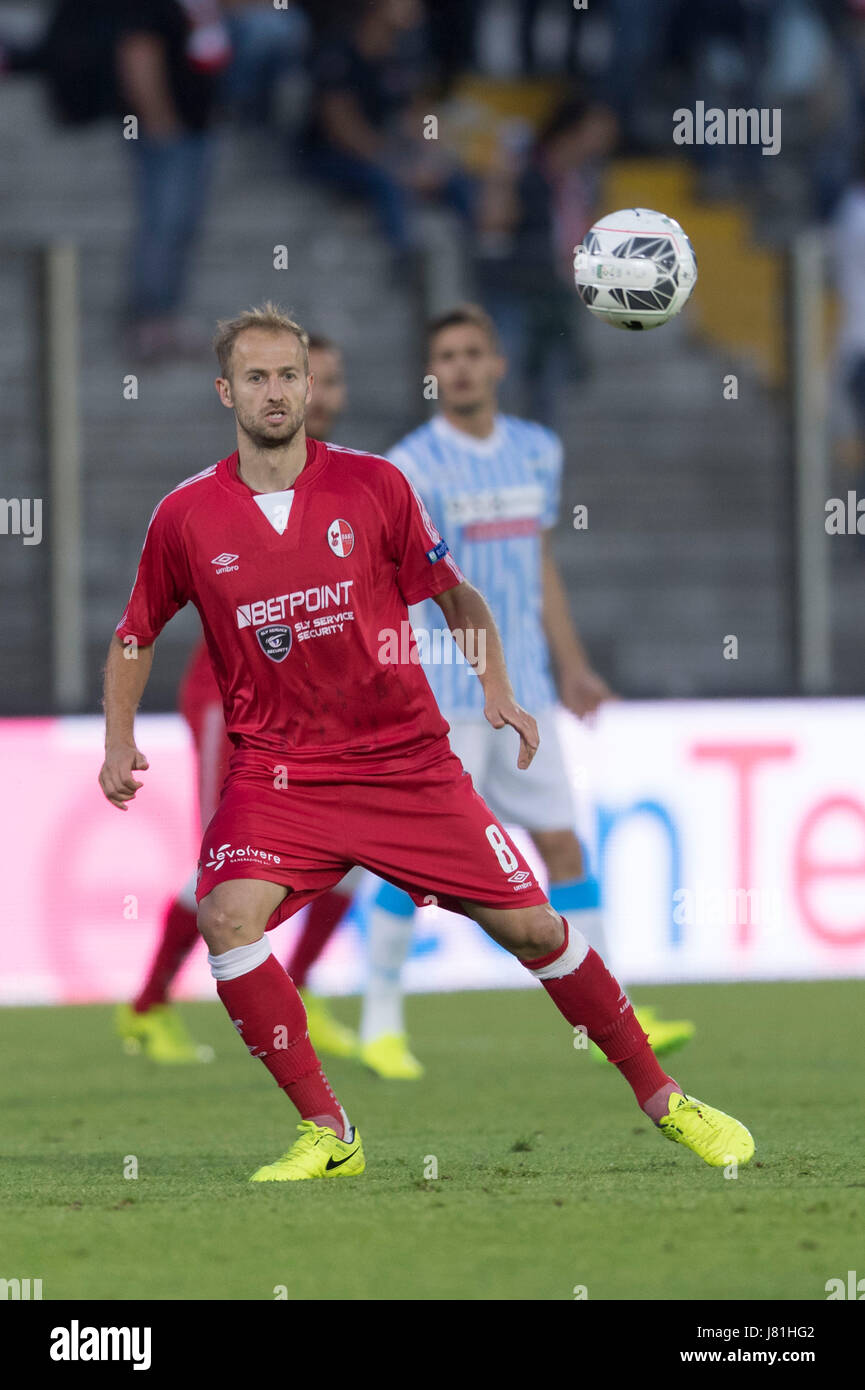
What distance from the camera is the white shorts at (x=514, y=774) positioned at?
708 centimetres

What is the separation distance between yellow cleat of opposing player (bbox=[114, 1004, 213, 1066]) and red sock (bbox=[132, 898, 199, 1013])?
0.15m

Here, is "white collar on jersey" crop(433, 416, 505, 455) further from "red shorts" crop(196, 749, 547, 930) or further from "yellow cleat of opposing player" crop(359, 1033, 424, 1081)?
"red shorts" crop(196, 749, 547, 930)

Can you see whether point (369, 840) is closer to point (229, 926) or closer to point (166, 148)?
point (229, 926)

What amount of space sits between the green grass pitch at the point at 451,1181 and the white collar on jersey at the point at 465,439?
1910 mm

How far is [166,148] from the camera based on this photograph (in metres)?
12.4

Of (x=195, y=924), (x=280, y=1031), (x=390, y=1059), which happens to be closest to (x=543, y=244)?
(x=195, y=924)

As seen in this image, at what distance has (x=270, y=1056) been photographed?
16.1 feet

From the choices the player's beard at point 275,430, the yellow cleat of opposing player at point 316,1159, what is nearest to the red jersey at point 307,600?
the player's beard at point 275,430

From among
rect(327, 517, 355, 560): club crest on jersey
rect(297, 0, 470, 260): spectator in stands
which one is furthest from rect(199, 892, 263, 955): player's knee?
rect(297, 0, 470, 260): spectator in stands

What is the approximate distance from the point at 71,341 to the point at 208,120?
312cm

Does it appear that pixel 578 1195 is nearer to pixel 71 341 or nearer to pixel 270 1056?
pixel 270 1056

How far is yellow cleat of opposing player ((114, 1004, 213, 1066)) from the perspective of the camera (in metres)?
7.48

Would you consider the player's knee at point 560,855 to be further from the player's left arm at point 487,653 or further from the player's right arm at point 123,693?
the player's right arm at point 123,693
